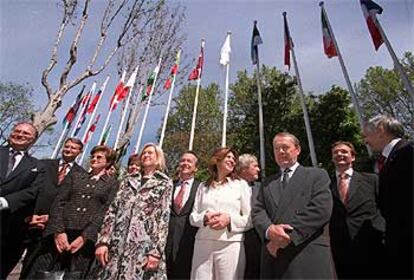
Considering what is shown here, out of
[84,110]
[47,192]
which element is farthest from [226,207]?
[84,110]

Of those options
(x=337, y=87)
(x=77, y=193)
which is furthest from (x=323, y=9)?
(x=337, y=87)

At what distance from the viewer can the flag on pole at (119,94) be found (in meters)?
13.6

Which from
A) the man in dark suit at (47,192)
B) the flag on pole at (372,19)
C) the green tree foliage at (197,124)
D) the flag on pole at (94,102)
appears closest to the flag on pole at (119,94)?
the flag on pole at (94,102)

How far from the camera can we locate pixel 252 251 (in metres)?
3.32

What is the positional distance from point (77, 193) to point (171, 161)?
24135 mm

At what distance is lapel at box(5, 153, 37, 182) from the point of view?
3516 millimetres

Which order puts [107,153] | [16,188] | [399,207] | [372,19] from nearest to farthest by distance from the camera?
[399,207] < [16,188] < [107,153] < [372,19]

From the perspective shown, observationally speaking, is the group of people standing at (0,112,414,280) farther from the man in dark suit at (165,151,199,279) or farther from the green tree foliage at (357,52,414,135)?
the green tree foliage at (357,52,414,135)

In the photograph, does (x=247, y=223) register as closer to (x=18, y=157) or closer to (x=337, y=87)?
(x=18, y=157)

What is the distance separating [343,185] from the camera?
3.52m

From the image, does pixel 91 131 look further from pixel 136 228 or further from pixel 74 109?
pixel 136 228

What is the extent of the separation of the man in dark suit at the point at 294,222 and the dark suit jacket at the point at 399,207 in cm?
44

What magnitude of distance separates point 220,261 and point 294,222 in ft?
2.40

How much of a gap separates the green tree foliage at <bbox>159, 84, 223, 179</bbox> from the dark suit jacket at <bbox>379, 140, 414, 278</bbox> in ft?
77.7
